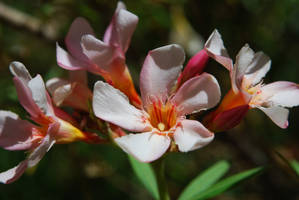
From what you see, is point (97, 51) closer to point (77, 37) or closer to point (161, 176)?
point (77, 37)

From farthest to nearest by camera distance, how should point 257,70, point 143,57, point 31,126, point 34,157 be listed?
1. point 143,57
2. point 257,70
3. point 31,126
4. point 34,157

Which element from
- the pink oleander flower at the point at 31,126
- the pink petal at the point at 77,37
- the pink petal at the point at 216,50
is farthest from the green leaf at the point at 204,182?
the pink petal at the point at 77,37

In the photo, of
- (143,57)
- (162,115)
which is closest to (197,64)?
(162,115)

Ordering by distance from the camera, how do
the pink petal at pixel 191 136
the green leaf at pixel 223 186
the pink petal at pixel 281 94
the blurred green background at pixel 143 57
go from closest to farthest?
the pink petal at pixel 191 136, the pink petal at pixel 281 94, the green leaf at pixel 223 186, the blurred green background at pixel 143 57

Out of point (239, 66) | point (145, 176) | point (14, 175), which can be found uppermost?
point (239, 66)

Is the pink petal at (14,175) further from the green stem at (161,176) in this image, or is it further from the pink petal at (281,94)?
the pink petal at (281,94)

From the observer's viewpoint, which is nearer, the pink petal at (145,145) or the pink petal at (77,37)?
the pink petal at (145,145)

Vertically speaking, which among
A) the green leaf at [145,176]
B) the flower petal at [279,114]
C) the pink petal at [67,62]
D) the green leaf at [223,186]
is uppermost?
the flower petal at [279,114]

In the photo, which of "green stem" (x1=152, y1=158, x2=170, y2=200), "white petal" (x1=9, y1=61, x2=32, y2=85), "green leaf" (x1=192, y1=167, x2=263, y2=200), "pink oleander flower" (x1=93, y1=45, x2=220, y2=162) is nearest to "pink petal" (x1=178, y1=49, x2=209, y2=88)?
"pink oleander flower" (x1=93, y1=45, x2=220, y2=162)
